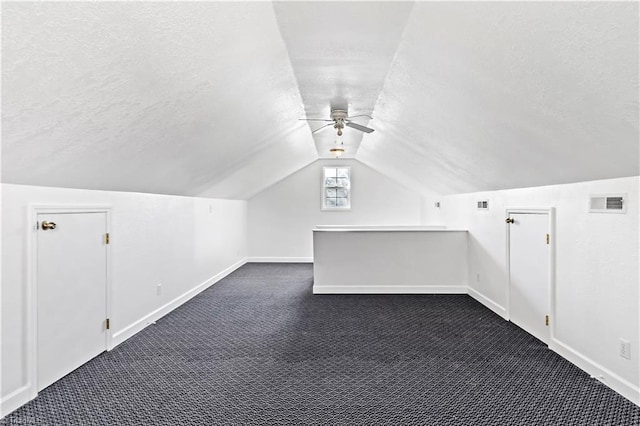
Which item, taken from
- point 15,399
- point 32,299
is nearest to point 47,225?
point 32,299

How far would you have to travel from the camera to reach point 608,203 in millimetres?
2857

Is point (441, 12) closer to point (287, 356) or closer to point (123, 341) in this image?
point (287, 356)

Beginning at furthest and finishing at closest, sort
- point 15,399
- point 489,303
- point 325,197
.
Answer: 1. point 325,197
2. point 489,303
3. point 15,399

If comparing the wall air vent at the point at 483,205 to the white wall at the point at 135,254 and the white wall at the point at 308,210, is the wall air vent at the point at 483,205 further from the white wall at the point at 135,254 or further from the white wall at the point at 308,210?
the white wall at the point at 135,254

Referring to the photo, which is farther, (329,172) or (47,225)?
(329,172)

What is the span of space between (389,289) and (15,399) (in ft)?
14.6

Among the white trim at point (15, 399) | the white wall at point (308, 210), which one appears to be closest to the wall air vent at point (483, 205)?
the white wall at point (308, 210)

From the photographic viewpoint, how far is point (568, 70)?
1949 millimetres

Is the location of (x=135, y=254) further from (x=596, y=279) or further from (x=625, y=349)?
(x=625, y=349)

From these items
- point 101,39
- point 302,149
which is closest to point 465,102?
point 101,39

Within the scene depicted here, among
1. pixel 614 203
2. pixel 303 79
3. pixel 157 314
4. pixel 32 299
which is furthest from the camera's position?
pixel 157 314

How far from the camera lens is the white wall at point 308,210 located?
363 inches

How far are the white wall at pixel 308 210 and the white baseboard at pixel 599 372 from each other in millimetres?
5882

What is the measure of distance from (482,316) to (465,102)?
2.76 metres
